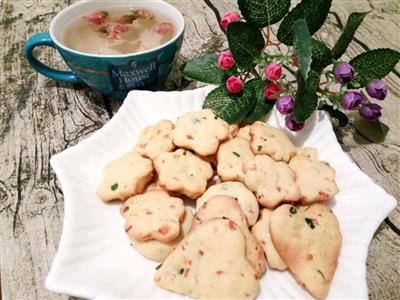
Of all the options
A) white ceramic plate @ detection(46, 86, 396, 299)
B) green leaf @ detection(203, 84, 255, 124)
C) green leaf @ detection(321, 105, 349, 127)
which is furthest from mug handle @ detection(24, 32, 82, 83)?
green leaf @ detection(321, 105, 349, 127)

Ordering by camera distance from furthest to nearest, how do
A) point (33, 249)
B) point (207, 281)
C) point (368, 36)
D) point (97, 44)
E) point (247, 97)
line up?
point (368, 36), point (97, 44), point (247, 97), point (33, 249), point (207, 281)

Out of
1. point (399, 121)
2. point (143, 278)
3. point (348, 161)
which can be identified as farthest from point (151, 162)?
point (399, 121)

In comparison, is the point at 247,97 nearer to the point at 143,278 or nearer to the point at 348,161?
the point at 348,161

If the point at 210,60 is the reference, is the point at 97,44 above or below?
below

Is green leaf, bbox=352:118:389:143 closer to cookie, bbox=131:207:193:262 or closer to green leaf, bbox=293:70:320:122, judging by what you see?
green leaf, bbox=293:70:320:122

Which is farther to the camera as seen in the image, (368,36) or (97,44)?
(368,36)

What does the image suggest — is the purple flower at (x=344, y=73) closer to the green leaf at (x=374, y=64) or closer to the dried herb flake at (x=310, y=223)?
the green leaf at (x=374, y=64)
